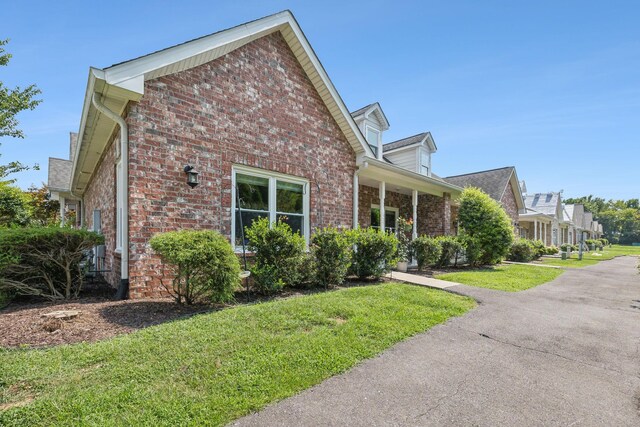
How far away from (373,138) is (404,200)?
3.93 m

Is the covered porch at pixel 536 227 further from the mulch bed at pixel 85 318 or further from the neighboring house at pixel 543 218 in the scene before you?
the mulch bed at pixel 85 318

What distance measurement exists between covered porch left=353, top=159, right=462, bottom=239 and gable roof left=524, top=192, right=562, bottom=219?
22001 mm

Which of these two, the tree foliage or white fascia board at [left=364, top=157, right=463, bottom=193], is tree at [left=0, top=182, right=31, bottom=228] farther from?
the tree foliage

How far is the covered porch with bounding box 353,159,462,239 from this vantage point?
39.6ft

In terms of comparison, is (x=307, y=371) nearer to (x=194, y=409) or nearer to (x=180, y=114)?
(x=194, y=409)

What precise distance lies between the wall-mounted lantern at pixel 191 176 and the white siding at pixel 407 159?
12.3 meters

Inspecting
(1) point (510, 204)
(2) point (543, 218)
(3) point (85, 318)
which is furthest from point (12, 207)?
(2) point (543, 218)

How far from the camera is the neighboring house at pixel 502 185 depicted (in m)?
21.7

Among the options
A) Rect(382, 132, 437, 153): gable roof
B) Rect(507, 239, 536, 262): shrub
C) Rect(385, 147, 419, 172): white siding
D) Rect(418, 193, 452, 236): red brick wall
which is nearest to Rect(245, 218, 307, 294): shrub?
Rect(418, 193, 452, 236): red brick wall

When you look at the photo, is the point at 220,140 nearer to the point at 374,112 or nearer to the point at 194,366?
the point at 194,366

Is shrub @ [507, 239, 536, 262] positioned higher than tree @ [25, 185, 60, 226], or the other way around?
tree @ [25, 185, 60, 226]

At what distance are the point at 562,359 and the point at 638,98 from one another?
43.3ft

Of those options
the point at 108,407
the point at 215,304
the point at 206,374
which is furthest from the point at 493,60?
the point at 108,407

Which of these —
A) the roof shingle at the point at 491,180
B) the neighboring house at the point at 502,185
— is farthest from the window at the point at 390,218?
the neighboring house at the point at 502,185
